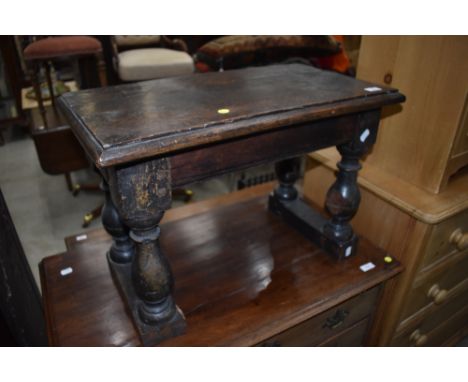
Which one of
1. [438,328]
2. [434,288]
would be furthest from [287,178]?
[438,328]

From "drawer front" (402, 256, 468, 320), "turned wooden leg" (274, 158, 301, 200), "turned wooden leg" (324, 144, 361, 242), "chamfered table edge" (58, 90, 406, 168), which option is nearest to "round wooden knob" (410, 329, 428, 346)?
"drawer front" (402, 256, 468, 320)

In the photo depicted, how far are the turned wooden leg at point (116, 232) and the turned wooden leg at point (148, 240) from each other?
94 millimetres

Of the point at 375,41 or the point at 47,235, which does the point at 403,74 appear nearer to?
the point at 375,41

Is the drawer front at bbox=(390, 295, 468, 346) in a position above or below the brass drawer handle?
below

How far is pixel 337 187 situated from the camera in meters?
1.14

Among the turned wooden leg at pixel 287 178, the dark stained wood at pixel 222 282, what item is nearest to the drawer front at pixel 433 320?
the dark stained wood at pixel 222 282

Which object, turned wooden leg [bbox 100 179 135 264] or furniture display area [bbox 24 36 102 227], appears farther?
furniture display area [bbox 24 36 102 227]

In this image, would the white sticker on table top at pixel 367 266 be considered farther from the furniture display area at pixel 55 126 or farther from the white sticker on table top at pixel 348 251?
the furniture display area at pixel 55 126

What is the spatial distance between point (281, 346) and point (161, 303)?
0.37 m

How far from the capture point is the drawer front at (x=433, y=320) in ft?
4.60

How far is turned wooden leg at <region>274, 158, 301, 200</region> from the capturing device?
4.66 ft

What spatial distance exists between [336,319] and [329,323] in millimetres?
28

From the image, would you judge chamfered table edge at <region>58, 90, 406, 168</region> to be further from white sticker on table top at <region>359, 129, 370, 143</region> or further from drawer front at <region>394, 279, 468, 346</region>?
drawer front at <region>394, 279, 468, 346</region>

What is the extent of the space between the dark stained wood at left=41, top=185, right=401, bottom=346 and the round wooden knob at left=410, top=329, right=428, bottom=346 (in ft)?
1.40
